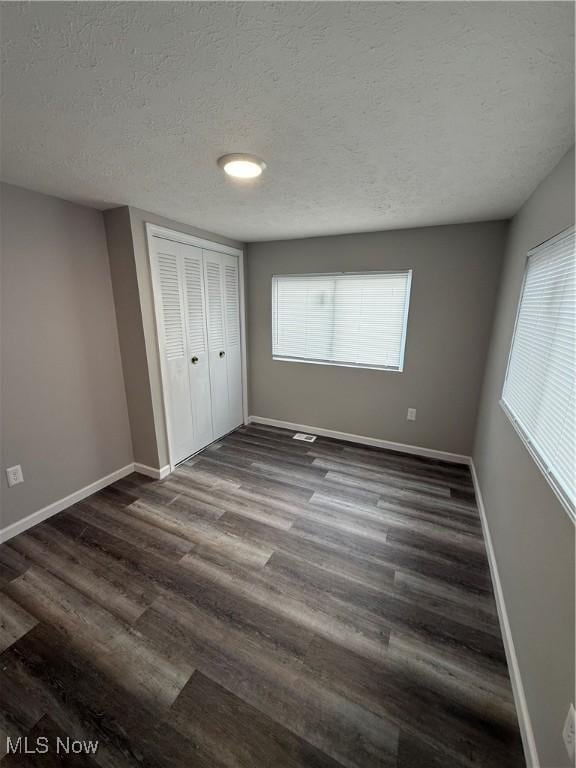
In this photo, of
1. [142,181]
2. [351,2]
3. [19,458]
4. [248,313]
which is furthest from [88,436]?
[351,2]

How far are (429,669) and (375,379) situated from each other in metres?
2.29

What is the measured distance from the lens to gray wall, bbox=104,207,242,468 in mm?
2248

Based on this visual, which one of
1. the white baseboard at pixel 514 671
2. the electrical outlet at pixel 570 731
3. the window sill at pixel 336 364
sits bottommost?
the white baseboard at pixel 514 671

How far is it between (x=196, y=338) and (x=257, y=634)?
234cm

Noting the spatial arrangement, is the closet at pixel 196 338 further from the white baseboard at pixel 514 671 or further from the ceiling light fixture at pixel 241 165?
the white baseboard at pixel 514 671

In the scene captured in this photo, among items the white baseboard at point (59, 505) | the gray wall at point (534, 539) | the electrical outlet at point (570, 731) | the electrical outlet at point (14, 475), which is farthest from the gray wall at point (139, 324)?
the electrical outlet at point (570, 731)

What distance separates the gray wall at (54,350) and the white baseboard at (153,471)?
29 cm

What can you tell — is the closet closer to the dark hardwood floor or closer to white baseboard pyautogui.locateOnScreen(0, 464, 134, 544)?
white baseboard pyautogui.locateOnScreen(0, 464, 134, 544)

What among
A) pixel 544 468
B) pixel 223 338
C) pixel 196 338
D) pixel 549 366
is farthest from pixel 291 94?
pixel 223 338

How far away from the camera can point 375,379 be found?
317 centimetres

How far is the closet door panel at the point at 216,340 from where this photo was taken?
9.86ft

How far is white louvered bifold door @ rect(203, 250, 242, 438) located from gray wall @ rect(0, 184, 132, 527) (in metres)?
0.92

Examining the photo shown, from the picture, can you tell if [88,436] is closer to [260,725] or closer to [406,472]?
[260,725]

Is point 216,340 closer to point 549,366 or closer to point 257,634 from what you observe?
point 257,634
